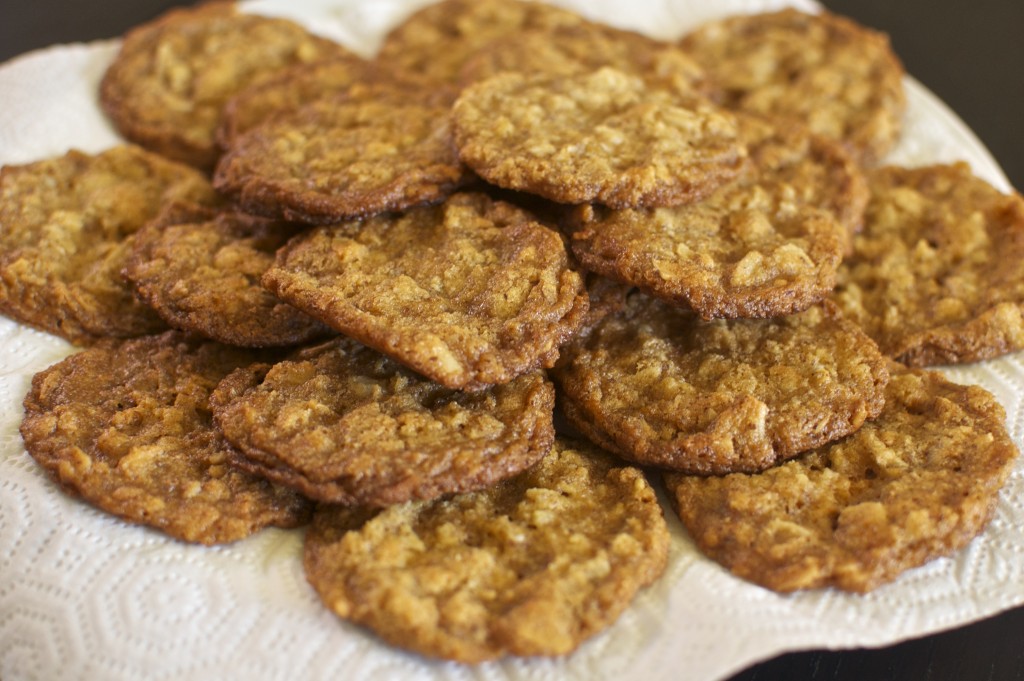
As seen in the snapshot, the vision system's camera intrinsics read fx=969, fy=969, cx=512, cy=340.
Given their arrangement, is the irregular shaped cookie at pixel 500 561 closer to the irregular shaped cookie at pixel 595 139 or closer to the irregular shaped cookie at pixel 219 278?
the irregular shaped cookie at pixel 219 278

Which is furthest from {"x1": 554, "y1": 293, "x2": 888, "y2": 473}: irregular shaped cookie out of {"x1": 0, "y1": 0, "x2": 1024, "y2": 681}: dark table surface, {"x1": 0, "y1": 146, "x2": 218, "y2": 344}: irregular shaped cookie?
{"x1": 0, "y1": 0, "x2": 1024, "y2": 681}: dark table surface

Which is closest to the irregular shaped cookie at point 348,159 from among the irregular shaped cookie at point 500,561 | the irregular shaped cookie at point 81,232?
the irregular shaped cookie at point 81,232

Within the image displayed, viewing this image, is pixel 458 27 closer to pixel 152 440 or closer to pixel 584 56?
pixel 584 56

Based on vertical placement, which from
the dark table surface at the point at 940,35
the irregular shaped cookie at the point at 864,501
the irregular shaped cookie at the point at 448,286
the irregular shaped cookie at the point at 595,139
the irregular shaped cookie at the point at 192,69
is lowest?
the dark table surface at the point at 940,35

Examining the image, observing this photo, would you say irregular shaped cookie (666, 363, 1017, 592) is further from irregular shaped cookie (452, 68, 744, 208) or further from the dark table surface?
the dark table surface

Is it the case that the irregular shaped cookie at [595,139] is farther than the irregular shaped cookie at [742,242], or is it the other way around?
the irregular shaped cookie at [595,139]
